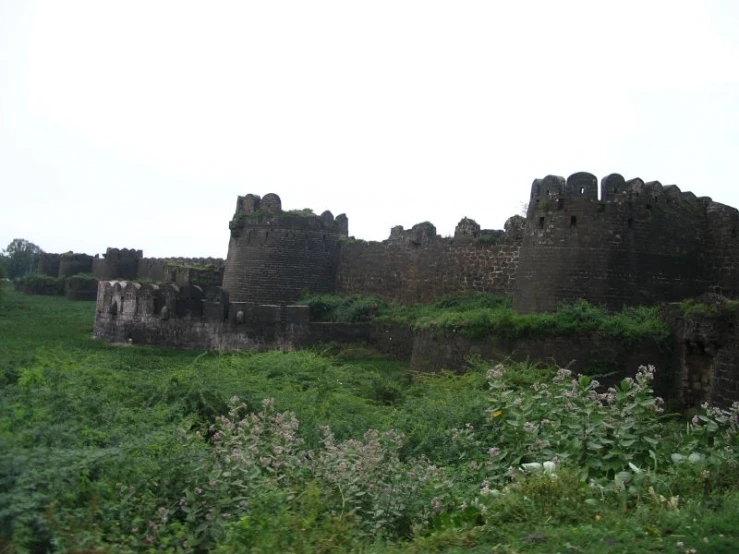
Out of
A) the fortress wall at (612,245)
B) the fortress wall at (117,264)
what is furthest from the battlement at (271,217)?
the fortress wall at (117,264)

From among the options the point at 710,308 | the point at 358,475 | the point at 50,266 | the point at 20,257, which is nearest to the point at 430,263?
the point at 710,308

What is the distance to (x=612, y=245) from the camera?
54.1 feet

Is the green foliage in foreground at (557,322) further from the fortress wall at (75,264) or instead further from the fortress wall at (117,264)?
the fortress wall at (75,264)

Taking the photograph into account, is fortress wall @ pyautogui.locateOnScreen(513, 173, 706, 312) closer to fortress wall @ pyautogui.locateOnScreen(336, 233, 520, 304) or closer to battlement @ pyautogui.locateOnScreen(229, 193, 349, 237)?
fortress wall @ pyautogui.locateOnScreen(336, 233, 520, 304)

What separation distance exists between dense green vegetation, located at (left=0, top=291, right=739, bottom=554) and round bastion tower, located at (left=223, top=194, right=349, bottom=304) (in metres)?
15.3

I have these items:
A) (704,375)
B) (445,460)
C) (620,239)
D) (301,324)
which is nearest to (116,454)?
(445,460)

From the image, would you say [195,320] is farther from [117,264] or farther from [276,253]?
[117,264]

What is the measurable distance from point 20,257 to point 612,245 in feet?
243

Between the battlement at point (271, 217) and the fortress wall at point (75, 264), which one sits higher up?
the battlement at point (271, 217)

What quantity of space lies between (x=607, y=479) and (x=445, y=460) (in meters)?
2.25

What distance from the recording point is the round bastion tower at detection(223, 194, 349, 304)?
86.7ft

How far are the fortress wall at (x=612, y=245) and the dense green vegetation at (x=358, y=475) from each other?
6673 millimetres

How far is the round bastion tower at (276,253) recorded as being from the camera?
86.7 feet

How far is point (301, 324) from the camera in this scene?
22.7 metres
